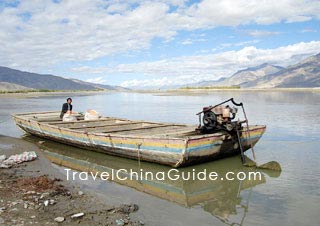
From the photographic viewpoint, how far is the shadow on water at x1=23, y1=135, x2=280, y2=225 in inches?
337

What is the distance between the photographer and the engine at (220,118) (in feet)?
38.8

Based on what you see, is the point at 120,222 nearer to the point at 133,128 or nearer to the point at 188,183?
the point at 188,183

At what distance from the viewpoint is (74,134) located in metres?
14.5

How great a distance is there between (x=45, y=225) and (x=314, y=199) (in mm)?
6359

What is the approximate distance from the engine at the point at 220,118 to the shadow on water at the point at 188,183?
1321mm

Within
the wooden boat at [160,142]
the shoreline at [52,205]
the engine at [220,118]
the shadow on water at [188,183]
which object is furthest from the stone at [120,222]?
the engine at [220,118]

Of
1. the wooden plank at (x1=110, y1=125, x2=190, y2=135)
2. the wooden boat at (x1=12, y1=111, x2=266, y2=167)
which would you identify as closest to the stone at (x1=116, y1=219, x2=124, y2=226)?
the wooden boat at (x1=12, y1=111, x2=266, y2=167)

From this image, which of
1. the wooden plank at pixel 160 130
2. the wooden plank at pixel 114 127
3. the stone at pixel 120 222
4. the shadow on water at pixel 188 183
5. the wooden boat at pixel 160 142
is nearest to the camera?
the stone at pixel 120 222

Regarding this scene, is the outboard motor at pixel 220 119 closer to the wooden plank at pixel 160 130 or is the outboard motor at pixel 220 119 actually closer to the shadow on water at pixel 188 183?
the shadow on water at pixel 188 183

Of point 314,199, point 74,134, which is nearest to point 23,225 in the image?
point 314,199

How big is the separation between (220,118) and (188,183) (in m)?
2.85

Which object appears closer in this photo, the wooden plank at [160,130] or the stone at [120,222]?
the stone at [120,222]

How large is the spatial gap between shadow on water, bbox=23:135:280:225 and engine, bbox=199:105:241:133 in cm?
132

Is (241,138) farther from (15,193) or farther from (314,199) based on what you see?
(15,193)
